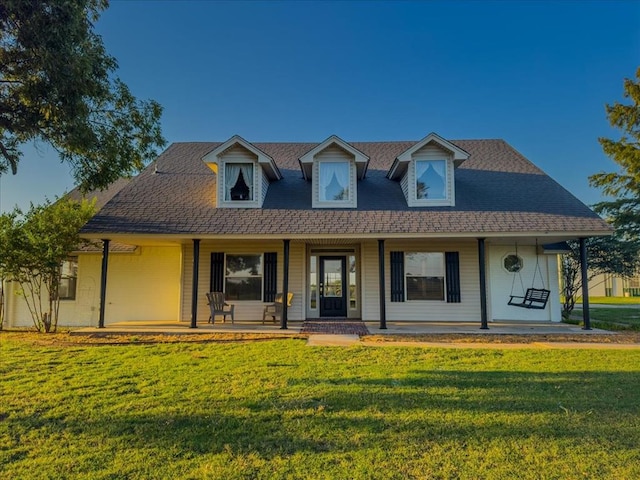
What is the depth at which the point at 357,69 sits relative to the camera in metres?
14.4

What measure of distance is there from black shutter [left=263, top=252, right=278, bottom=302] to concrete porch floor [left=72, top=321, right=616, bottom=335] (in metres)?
0.98

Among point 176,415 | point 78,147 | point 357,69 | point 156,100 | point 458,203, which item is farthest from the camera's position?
point 357,69

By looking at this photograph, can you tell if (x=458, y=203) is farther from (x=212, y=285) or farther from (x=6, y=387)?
(x=6, y=387)

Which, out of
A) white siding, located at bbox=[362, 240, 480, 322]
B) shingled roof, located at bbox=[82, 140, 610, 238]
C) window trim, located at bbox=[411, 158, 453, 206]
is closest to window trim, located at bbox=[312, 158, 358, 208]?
shingled roof, located at bbox=[82, 140, 610, 238]

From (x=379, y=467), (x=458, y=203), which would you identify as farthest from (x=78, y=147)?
(x=458, y=203)

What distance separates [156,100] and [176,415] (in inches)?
267

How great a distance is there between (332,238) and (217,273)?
4265mm

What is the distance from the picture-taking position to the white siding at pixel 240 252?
12.3 m

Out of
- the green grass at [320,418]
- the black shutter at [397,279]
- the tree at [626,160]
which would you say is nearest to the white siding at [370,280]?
the black shutter at [397,279]

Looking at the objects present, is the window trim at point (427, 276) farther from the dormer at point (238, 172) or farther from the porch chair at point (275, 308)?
the dormer at point (238, 172)

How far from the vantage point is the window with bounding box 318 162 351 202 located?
1190 cm

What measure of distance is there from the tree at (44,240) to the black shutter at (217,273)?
3.99 meters

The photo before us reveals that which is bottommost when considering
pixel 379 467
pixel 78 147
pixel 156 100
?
pixel 379 467

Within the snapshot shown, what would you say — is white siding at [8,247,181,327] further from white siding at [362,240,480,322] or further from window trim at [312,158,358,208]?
white siding at [362,240,480,322]
